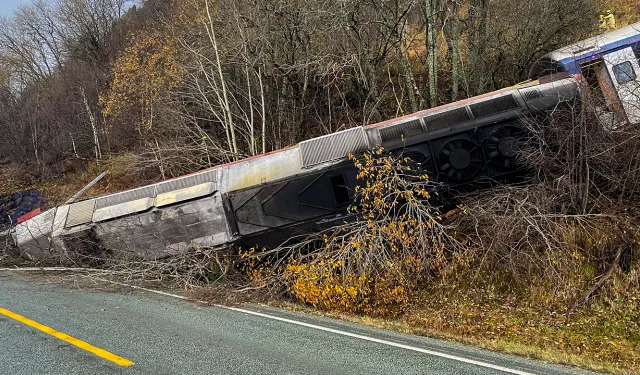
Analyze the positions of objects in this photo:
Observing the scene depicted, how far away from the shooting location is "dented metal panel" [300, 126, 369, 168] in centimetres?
968

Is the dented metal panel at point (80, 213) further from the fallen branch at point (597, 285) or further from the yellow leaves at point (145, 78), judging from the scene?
the fallen branch at point (597, 285)

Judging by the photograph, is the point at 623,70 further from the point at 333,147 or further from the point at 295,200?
the point at 295,200

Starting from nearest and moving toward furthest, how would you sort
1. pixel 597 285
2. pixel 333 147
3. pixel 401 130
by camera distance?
pixel 597 285, pixel 401 130, pixel 333 147

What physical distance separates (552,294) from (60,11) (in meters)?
38.0

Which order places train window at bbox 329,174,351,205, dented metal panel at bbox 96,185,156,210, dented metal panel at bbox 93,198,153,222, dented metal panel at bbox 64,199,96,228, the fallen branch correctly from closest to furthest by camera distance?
the fallen branch < train window at bbox 329,174,351,205 < dented metal panel at bbox 93,198,153,222 < dented metal panel at bbox 96,185,156,210 < dented metal panel at bbox 64,199,96,228

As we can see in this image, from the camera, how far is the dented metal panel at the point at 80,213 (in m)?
10.9

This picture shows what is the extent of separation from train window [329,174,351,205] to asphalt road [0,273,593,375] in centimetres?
255

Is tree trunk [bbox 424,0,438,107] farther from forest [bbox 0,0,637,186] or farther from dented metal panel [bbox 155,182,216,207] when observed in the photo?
dented metal panel [bbox 155,182,216,207]

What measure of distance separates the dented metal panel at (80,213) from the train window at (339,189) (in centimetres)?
600

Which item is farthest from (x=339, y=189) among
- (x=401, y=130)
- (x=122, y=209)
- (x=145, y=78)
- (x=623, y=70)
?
(x=145, y=78)

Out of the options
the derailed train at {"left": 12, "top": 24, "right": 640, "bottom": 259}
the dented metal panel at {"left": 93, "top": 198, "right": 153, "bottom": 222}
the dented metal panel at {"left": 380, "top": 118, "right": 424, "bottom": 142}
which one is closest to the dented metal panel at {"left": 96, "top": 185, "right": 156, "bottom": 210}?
the derailed train at {"left": 12, "top": 24, "right": 640, "bottom": 259}

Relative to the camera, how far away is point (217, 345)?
6.15 meters

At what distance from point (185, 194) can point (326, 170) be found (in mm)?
3278

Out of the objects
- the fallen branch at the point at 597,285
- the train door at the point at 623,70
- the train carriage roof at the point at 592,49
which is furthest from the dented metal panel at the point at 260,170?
the train door at the point at 623,70
